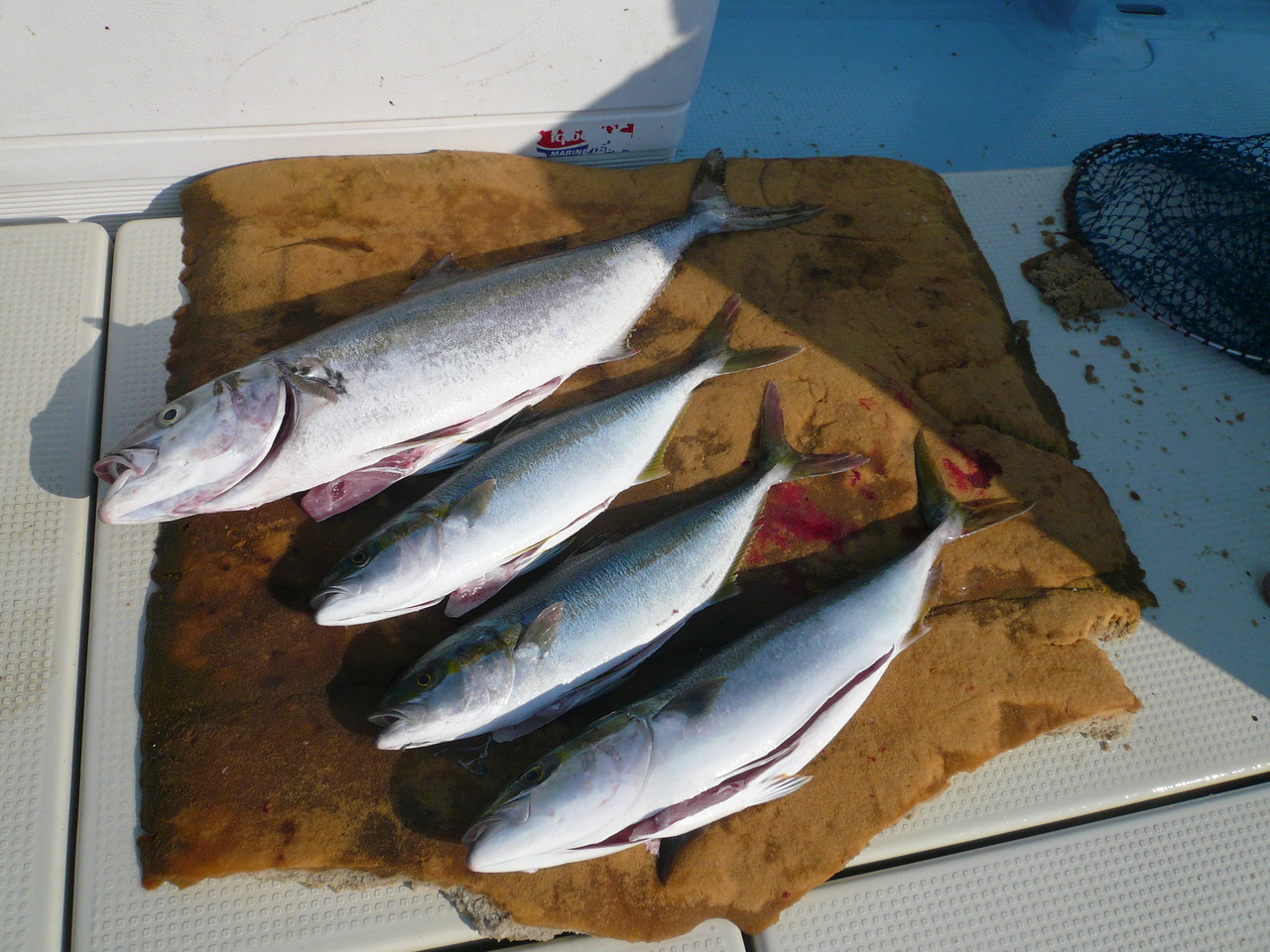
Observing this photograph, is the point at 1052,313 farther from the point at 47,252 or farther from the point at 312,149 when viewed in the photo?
the point at 47,252

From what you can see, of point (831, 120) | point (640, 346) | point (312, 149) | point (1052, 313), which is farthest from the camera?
point (831, 120)

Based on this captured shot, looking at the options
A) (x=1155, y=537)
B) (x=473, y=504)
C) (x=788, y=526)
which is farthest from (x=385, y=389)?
(x=1155, y=537)

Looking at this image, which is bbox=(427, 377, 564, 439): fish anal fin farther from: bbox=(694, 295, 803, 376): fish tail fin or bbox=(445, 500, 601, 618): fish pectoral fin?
bbox=(694, 295, 803, 376): fish tail fin

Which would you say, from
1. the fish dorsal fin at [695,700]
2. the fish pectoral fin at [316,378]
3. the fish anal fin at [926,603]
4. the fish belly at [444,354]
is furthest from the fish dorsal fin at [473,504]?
the fish anal fin at [926,603]

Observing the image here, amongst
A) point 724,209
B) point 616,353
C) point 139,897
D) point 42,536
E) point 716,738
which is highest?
point 724,209

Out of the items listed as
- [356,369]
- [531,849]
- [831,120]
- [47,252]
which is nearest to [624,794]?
Answer: [531,849]

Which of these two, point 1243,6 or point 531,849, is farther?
point 1243,6

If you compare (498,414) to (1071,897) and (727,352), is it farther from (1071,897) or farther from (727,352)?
(1071,897)
